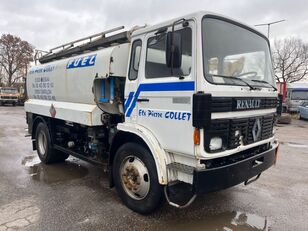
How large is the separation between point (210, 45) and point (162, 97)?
848mm

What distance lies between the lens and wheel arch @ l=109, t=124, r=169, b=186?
3260 mm

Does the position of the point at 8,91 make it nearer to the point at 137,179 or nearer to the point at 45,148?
the point at 45,148

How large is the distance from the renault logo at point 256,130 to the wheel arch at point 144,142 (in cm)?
122

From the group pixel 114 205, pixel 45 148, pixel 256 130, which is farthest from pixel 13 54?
pixel 256 130

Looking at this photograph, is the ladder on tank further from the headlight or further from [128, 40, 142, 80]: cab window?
the headlight

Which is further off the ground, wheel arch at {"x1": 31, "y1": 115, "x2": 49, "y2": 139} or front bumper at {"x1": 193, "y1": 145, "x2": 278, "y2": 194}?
wheel arch at {"x1": 31, "y1": 115, "x2": 49, "y2": 139}

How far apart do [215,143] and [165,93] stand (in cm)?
86

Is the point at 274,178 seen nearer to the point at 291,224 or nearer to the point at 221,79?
the point at 291,224

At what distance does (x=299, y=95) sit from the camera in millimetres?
25078

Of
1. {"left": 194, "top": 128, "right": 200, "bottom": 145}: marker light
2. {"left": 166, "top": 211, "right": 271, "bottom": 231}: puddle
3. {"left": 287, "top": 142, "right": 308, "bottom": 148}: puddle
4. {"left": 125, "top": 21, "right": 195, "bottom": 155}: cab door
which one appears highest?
{"left": 125, "top": 21, "right": 195, "bottom": 155}: cab door

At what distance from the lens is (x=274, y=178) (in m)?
5.46

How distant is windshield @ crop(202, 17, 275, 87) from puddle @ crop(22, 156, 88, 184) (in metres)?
3.67

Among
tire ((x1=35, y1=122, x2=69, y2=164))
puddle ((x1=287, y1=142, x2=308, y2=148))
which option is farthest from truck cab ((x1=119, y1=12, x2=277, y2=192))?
puddle ((x1=287, y1=142, x2=308, y2=148))

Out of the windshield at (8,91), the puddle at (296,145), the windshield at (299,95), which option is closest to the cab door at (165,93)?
the puddle at (296,145)
